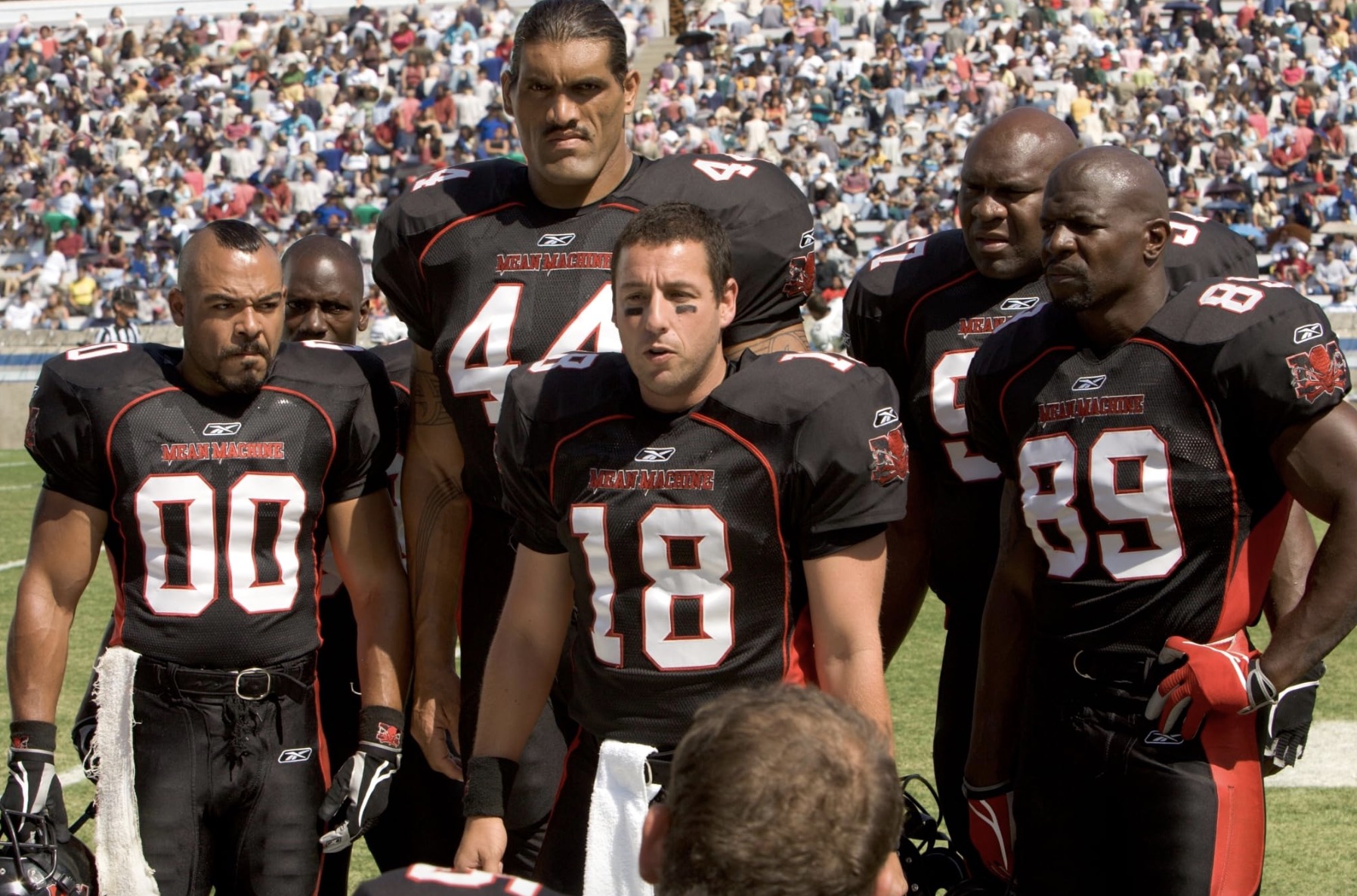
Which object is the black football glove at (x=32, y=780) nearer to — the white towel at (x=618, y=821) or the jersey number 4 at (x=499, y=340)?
the jersey number 4 at (x=499, y=340)

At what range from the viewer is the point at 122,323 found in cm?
1672

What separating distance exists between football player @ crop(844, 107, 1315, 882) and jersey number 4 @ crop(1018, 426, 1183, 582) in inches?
18.1

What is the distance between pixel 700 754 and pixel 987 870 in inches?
82.2

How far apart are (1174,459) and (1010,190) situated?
85 cm

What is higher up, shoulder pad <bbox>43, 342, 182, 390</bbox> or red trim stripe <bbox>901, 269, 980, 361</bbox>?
red trim stripe <bbox>901, 269, 980, 361</bbox>

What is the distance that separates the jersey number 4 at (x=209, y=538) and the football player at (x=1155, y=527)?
62.0 inches

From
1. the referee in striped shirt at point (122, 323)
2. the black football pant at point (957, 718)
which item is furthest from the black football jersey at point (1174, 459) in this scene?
the referee in striped shirt at point (122, 323)

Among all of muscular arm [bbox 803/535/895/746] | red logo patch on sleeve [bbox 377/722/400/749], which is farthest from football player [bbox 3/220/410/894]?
muscular arm [bbox 803/535/895/746]

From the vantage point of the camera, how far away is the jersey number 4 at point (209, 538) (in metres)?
3.48

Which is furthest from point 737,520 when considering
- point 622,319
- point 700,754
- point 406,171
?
point 406,171

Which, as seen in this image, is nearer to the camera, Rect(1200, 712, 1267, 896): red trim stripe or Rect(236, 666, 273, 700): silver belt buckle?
Rect(1200, 712, 1267, 896): red trim stripe

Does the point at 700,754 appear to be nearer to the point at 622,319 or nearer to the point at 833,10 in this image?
the point at 622,319

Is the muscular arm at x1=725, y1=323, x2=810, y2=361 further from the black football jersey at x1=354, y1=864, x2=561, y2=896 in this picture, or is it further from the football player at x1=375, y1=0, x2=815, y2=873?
the black football jersey at x1=354, y1=864, x2=561, y2=896

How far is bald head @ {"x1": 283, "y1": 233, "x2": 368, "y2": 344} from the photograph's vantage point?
4.57m
